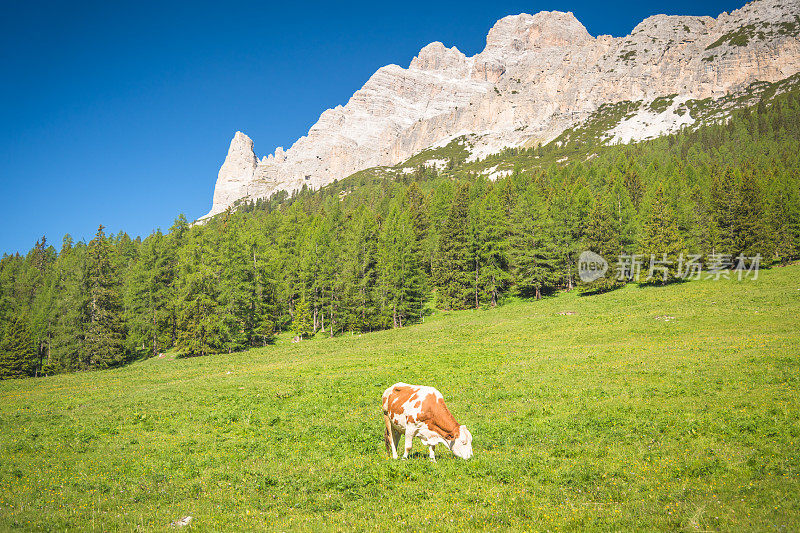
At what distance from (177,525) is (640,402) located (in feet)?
56.8

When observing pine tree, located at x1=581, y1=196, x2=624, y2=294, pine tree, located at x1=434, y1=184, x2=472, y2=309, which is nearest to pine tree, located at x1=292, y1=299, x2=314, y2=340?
pine tree, located at x1=434, y1=184, x2=472, y2=309

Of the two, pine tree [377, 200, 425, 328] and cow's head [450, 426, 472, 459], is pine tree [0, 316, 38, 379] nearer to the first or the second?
pine tree [377, 200, 425, 328]

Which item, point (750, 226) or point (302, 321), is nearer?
point (302, 321)

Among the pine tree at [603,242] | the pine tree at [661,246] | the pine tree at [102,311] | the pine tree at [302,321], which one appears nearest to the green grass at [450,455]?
the pine tree at [102,311]

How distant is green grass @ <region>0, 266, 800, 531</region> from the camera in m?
8.91

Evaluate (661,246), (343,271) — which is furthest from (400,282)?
(661,246)

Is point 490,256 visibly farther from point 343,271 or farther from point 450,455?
point 450,455

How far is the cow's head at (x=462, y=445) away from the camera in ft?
38.6

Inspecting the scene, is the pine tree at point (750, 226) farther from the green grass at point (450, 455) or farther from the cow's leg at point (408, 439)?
the cow's leg at point (408, 439)

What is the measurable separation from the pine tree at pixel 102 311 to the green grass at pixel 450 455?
20830 mm

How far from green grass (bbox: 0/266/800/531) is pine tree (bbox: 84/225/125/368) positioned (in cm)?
2083

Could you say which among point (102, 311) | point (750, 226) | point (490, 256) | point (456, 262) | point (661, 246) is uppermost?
point (750, 226)

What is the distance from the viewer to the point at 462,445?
11922 mm

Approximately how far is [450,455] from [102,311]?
5618 centimetres
